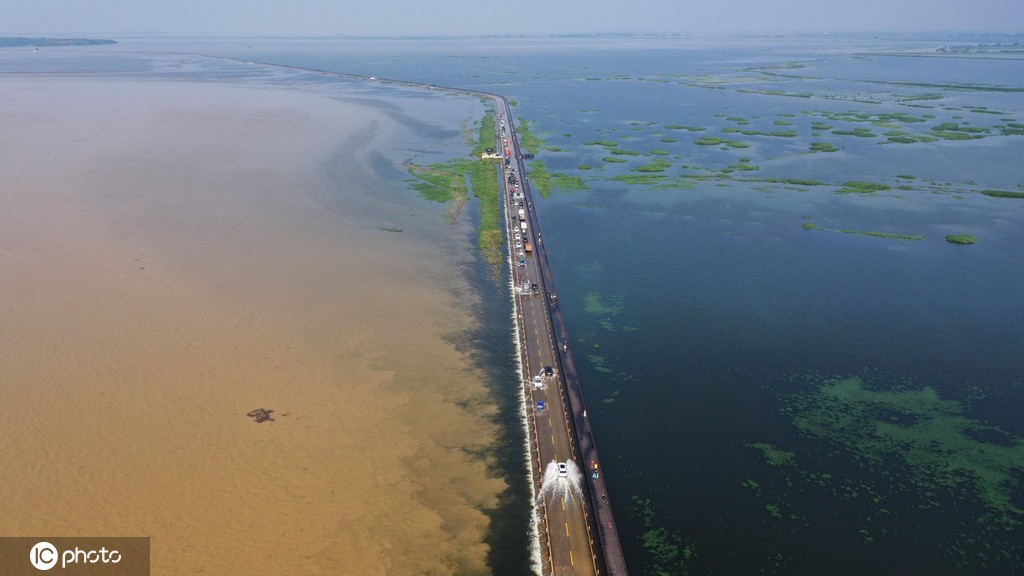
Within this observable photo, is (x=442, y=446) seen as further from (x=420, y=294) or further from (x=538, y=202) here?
(x=538, y=202)

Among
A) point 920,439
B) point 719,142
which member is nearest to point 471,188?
point 719,142

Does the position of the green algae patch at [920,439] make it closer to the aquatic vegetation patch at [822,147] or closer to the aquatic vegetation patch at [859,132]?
the aquatic vegetation patch at [822,147]

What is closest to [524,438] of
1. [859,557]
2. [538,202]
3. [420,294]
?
[859,557]

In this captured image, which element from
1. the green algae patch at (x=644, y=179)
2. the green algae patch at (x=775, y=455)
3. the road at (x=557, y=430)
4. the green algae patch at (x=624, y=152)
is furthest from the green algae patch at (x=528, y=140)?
the green algae patch at (x=775, y=455)

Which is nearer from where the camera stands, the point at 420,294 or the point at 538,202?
the point at 420,294

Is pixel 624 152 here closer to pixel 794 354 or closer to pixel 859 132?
pixel 859 132

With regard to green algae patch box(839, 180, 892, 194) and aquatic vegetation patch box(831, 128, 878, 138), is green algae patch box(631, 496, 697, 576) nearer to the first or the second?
green algae patch box(839, 180, 892, 194)
